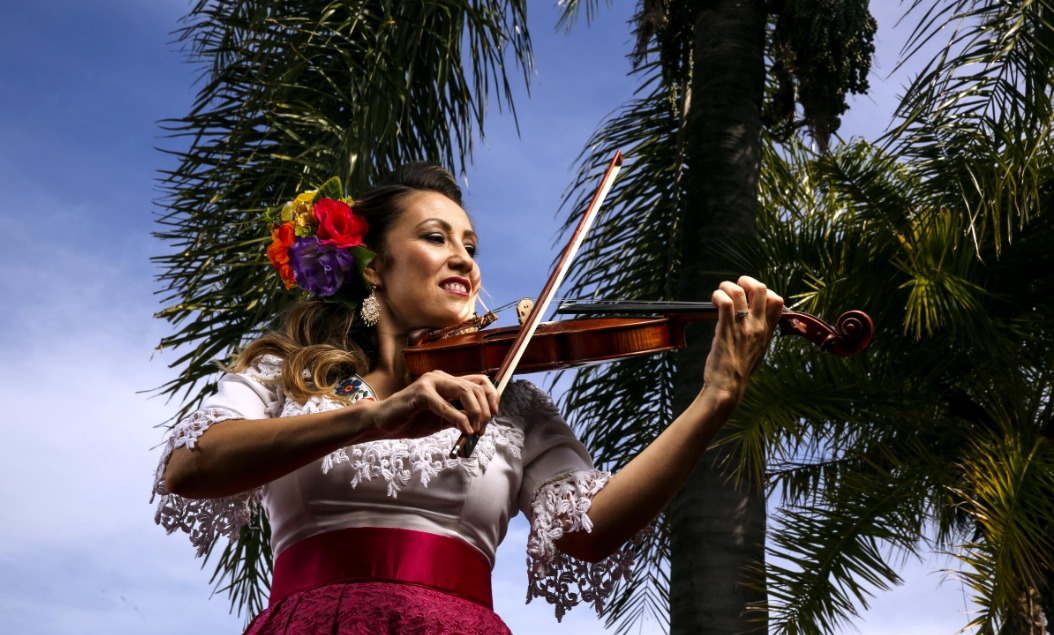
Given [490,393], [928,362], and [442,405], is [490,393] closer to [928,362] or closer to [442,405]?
[442,405]

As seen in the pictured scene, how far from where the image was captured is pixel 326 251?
2701mm

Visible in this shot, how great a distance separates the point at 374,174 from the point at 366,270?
11.3 feet

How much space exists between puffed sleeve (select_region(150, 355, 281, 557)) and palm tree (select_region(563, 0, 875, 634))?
3.78m

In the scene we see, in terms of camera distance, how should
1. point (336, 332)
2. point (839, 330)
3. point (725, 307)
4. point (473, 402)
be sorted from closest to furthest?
point (473, 402)
point (725, 307)
point (839, 330)
point (336, 332)

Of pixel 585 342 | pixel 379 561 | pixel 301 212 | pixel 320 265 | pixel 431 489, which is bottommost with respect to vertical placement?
pixel 379 561

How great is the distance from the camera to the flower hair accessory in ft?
8.80

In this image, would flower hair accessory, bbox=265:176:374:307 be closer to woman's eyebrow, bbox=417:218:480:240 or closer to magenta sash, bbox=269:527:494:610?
woman's eyebrow, bbox=417:218:480:240

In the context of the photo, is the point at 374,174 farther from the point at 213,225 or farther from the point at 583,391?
the point at 583,391

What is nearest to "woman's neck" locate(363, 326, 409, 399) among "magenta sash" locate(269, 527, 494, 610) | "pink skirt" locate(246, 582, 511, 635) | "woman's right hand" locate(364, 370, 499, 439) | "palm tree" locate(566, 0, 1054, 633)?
"magenta sash" locate(269, 527, 494, 610)

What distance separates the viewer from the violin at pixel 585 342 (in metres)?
2.34

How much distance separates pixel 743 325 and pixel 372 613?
82 cm

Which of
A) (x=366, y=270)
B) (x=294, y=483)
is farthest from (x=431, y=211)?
(x=294, y=483)

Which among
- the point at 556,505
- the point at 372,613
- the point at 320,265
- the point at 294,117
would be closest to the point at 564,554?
the point at 556,505

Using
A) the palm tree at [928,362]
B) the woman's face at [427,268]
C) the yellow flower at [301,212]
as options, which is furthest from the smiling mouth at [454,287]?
the palm tree at [928,362]
